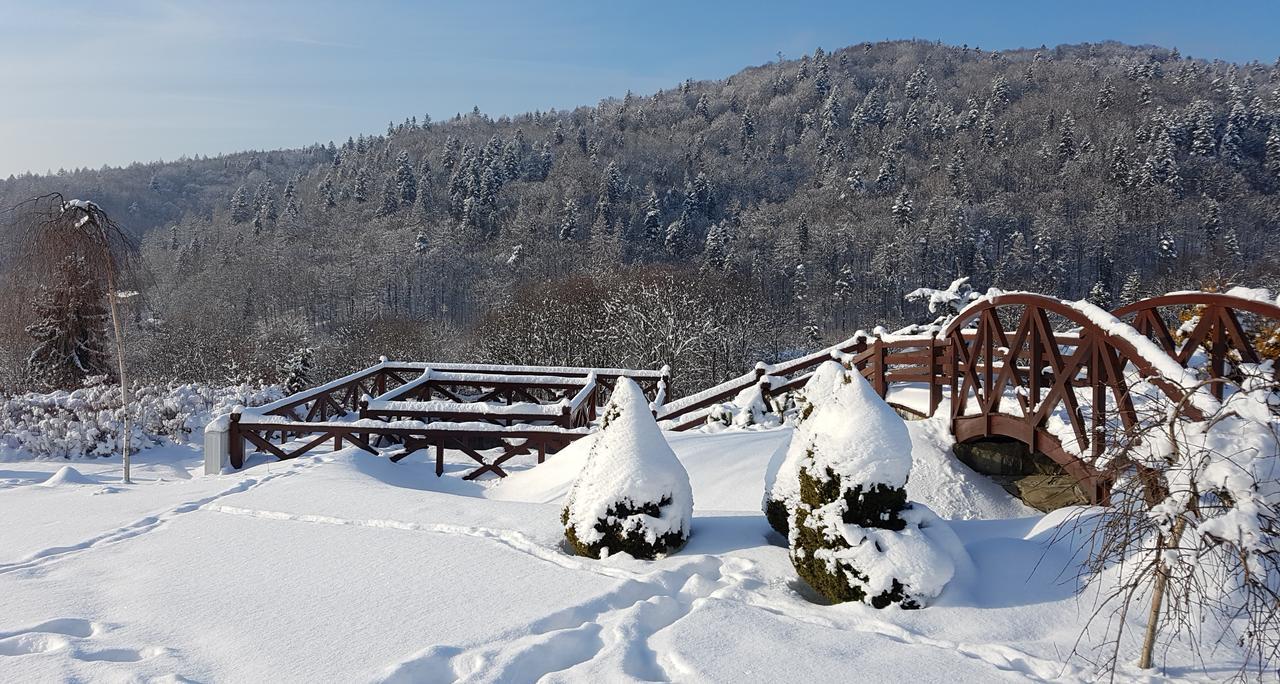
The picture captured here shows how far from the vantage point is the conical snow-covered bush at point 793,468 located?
235 inches

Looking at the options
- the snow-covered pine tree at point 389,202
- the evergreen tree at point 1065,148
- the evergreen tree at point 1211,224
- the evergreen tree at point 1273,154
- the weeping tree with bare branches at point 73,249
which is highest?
the evergreen tree at point 1065,148

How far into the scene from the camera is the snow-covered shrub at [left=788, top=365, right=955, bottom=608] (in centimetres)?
508

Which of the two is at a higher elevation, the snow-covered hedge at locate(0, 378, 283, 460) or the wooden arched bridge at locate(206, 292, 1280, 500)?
the wooden arched bridge at locate(206, 292, 1280, 500)

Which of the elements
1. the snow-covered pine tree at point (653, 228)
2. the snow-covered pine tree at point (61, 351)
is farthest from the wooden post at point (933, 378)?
the snow-covered pine tree at point (653, 228)

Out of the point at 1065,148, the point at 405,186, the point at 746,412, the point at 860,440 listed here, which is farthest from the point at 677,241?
the point at 860,440

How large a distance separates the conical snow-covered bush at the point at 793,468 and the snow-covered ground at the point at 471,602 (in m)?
0.30

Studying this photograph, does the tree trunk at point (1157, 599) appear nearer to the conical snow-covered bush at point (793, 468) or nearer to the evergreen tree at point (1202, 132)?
the conical snow-covered bush at point (793, 468)

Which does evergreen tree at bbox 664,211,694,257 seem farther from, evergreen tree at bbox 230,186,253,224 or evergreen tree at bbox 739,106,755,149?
evergreen tree at bbox 230,186,253,224

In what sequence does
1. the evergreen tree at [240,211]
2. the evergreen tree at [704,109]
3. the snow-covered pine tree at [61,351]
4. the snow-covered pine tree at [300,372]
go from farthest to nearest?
the evergreen tree at [704,109]
the evergreen tree at [240,211]
the snow-covered pine tree at [300,372]
the snow-covered pine tree at [61,351]

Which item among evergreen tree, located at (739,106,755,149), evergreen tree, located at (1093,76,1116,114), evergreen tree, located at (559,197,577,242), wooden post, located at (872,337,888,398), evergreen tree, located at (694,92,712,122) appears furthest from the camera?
evergreen tree, located at (694,92,712,122)

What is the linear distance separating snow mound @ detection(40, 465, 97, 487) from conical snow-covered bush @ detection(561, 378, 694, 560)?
7886mm

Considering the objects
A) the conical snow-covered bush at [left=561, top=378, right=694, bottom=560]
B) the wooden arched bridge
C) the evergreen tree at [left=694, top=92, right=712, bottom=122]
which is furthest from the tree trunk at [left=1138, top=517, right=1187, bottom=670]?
the evergreen tree at [left=694, top=92, right=712, bottom=122]

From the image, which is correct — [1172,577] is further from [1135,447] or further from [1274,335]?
[1274,335]

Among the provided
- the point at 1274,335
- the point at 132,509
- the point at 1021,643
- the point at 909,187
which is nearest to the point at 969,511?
the point at 1021,643
